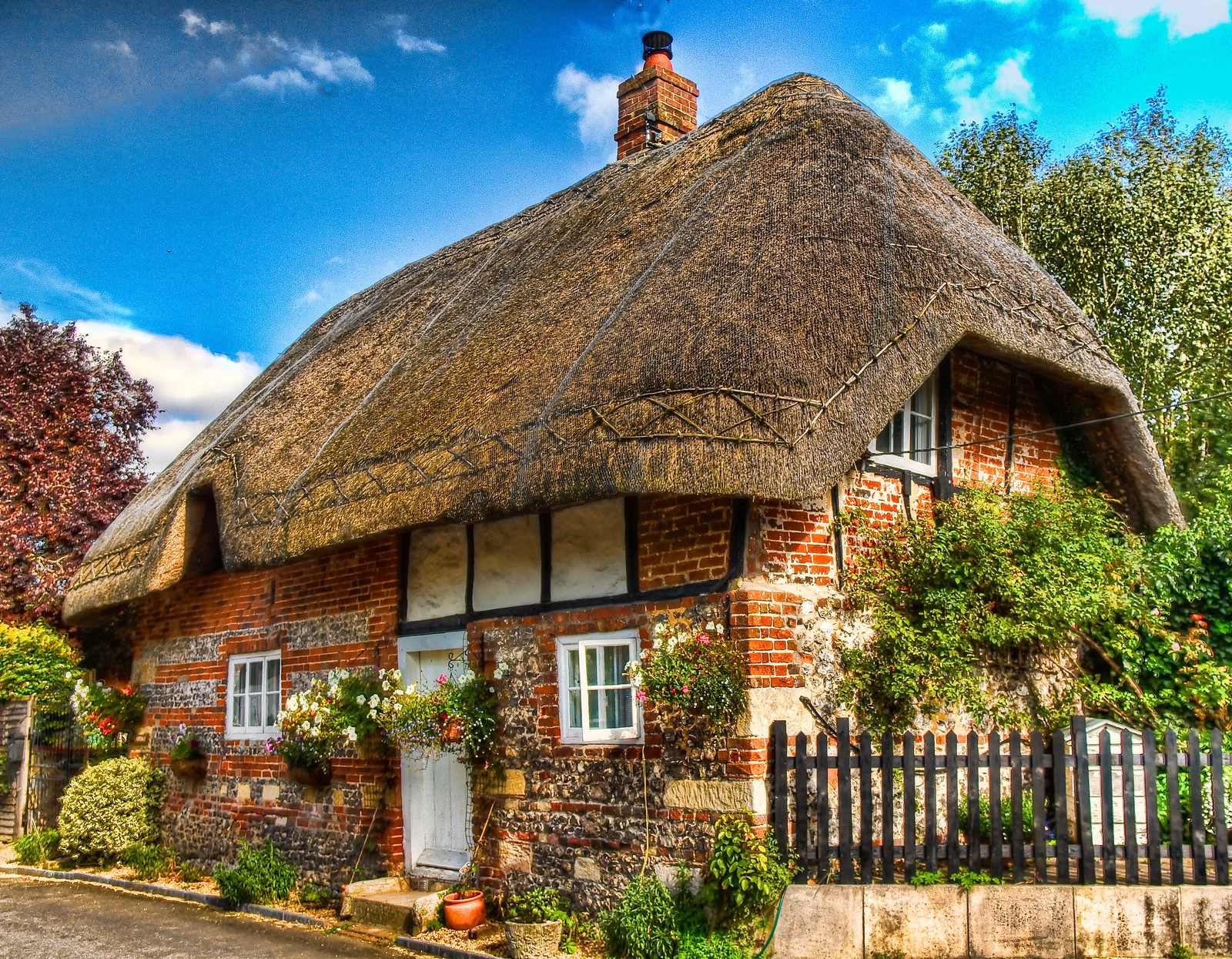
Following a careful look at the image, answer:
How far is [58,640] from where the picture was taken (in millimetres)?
12828

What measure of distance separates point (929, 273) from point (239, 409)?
28.2 feet

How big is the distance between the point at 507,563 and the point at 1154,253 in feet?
40.1

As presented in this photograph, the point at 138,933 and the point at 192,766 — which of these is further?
the point at 192,766

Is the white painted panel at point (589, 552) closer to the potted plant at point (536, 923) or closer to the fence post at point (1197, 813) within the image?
the potted plant at point (536, 923)

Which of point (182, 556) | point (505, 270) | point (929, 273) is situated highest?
point (505, 270)

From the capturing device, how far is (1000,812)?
5.86 m

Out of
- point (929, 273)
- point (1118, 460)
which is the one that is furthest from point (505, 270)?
point (1118, 460)

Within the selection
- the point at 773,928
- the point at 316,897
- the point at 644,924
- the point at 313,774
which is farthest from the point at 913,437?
the point at 316,897

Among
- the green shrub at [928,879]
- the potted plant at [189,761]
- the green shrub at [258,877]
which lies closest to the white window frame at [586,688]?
the green shrub at [928,879]

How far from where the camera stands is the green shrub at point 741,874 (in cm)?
560

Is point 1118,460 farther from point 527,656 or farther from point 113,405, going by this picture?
point 113,405

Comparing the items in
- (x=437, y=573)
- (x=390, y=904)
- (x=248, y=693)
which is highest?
(x=437, y=573)

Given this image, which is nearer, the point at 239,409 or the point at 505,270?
the point at 505,270

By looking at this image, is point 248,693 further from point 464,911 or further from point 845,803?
point 845,803
